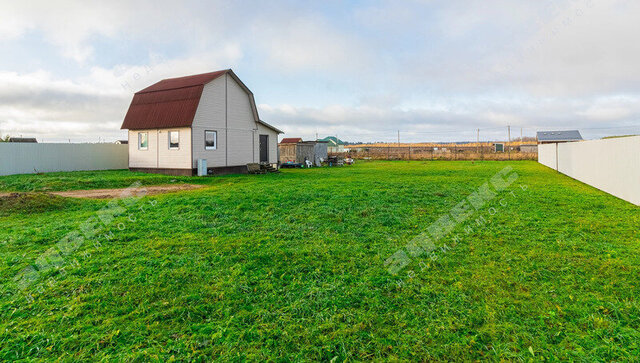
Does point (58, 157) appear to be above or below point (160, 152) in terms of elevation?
below

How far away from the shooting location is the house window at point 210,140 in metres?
19.3

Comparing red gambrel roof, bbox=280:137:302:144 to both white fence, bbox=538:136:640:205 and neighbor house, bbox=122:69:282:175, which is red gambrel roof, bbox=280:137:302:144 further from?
white fence, bbox=538:136:640:205

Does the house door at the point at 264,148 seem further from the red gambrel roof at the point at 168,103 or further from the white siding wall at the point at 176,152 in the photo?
the white siding wall at the point at 176,152

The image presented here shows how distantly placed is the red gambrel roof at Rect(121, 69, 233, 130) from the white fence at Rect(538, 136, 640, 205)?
18.1 m

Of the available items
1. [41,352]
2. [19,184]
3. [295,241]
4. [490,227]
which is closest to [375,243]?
[295,241]

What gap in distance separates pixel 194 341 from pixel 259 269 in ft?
5.36

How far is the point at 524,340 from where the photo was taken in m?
2.87

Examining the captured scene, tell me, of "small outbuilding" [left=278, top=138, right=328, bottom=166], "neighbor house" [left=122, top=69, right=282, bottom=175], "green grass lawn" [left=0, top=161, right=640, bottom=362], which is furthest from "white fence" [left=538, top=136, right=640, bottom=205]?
"small outbuilding" [left=278, top=138, right=328, bottom=166]

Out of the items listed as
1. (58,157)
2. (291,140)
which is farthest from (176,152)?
(291,140)

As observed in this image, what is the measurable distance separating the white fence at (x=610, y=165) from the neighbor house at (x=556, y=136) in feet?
142

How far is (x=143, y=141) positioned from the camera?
2058cm

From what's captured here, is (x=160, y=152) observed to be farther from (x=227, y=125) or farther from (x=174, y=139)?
(x=227, y=125)

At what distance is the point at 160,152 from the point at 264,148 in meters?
7.16

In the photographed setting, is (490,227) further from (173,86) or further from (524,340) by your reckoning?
(173,86)
